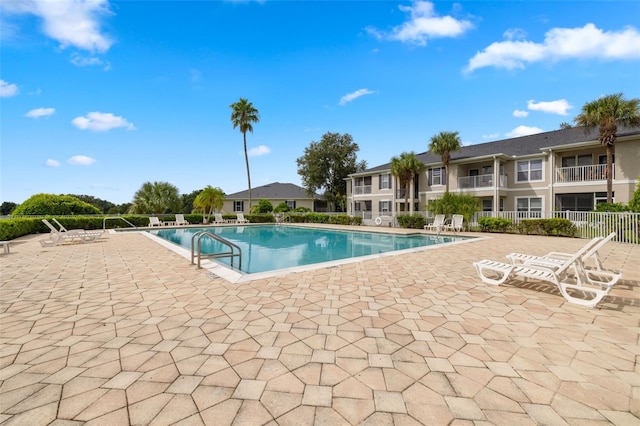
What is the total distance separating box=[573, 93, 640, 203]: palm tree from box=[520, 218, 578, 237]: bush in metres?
4.10

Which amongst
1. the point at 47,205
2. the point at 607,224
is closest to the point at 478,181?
the point at 607,224

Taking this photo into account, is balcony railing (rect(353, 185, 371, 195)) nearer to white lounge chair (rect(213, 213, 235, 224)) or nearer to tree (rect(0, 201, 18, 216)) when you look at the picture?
white lounge chair (rect(213, 213, 235, 224))

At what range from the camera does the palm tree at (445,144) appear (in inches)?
800

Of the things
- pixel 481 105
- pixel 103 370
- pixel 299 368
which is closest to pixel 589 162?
pixel 481 105

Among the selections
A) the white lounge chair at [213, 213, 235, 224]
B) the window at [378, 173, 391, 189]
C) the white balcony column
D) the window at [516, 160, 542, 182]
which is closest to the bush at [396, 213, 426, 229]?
the white balcony column

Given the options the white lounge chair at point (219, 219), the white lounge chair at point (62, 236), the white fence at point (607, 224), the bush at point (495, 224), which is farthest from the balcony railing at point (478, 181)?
the white lounge chair at point (62, 236)

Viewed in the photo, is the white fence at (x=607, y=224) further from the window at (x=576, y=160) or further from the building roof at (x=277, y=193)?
the building roof at (x=277, y=193)

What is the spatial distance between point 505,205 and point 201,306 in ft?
74.8

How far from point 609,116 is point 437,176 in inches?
404

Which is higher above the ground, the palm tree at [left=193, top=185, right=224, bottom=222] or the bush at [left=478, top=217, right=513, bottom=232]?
the palm tree at [left=193, top=185, right=224, bottom=222]

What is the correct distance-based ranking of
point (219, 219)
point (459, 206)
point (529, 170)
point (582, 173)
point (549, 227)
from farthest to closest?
point (219, 219), point (529, 170), point (459, 206), point (582, 173), point (549, 227)

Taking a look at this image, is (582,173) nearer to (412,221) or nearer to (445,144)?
(445,144)

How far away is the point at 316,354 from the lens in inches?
103

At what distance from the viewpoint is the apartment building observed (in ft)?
51.1
